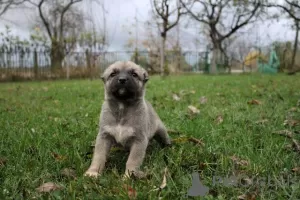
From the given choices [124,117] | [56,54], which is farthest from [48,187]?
[56,54]

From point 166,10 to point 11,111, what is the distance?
12.8 m

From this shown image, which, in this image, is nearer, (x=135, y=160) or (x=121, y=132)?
(x=135, y=160)

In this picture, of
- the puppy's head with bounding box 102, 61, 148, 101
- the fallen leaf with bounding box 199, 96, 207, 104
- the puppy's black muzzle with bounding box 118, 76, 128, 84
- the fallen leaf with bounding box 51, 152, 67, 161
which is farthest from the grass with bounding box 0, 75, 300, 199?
the fallen leaf with bounding box 199, 96, 207, 104

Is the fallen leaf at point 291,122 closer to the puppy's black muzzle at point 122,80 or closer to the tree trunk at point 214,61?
the puppy's black muzzle at point 122,80

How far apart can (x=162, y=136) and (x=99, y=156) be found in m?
0.94

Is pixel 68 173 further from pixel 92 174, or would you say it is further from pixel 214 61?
pixel 214 61

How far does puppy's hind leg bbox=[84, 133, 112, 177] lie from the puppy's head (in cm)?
39

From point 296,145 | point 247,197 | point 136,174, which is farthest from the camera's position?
point 296,145

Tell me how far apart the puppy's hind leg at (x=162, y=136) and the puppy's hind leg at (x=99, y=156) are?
0.70 m

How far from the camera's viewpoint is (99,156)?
117 inches

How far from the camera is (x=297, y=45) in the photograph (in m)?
28.0

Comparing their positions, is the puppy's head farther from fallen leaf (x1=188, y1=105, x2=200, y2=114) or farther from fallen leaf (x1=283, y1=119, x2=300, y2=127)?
fallen leaf (x1=188, y1=105, x2=200, y2=114)

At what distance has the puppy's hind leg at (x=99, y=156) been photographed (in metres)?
2.84

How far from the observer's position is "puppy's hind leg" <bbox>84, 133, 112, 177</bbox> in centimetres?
284
